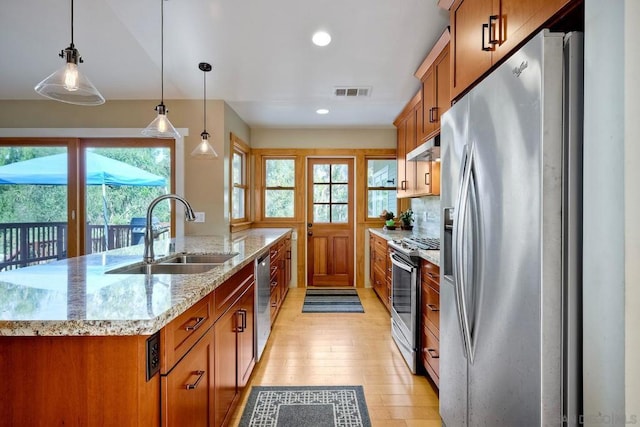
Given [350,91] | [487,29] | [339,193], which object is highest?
[350,91]

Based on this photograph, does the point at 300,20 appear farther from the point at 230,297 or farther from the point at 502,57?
the point at 230,297

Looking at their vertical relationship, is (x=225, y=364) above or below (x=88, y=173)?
below

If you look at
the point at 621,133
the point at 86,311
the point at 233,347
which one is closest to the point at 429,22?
the point at 621,133

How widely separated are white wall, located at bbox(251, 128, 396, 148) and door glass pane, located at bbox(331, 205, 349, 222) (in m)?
0.94

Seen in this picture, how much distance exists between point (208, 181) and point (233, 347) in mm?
2287

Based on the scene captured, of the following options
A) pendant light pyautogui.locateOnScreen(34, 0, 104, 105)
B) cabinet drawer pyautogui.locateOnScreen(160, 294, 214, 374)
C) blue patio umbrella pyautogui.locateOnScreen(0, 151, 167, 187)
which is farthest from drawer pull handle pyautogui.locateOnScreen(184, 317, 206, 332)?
blue patio umbrella pyautogui.locateOnScreen(0, 151, 167, 187)

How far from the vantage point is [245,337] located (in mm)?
2074

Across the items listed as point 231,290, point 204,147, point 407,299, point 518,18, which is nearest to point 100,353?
point 231,290

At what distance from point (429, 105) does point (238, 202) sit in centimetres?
274

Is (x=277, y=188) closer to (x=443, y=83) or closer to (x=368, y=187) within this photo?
(x=368, y=187)

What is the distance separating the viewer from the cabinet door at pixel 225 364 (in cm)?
153

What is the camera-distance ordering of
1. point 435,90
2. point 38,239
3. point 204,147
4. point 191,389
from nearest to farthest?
point 191,389 → point 435,90 → point 204,147 → point 38,239

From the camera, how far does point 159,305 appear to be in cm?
103

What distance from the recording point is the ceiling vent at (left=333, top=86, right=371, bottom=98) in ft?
11.4
